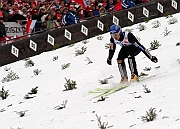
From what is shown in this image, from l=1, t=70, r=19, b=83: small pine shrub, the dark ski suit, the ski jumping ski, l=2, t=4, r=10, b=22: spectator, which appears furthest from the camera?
l=2, t=4, r=10, b=22: spectator

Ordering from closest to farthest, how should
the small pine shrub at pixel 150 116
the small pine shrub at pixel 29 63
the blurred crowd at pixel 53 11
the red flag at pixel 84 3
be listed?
the small pine shrub at pixel 150 116
the small pine shrub at pixel 29 63
the blurred crowd at pixel 53 11
the red flag at pixel 84 3

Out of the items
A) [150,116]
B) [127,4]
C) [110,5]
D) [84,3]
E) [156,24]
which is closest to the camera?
[150,116]

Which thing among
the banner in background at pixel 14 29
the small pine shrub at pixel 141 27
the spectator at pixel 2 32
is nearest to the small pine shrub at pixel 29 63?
the spectator at pixel 2 32

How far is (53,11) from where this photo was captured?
18.4m

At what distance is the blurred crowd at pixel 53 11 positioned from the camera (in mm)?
17672

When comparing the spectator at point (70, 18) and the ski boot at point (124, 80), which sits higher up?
the spectator at point (70, 18)

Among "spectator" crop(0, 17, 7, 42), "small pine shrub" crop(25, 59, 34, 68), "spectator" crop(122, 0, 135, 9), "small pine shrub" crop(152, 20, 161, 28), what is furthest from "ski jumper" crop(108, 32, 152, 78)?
"spectator" crop(122, 0, 135, 9)

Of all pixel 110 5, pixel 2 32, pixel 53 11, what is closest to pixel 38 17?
pixel 53 11

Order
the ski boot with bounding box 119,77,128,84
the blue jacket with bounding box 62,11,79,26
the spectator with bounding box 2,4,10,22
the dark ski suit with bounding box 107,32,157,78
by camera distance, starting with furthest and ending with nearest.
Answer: the blue jacket with bounding box 62,11,79,26
the spectator with bounding box 2,4,10,22
the ski boot with bounding box 119,77,128,84
the dark ski suit with bounding box 107,32,157,78

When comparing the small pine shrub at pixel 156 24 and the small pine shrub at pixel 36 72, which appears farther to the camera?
the small pine shrub at pixel 156 24

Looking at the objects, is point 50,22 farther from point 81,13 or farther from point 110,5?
point 110,5

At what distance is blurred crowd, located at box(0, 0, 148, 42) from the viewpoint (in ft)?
58.0

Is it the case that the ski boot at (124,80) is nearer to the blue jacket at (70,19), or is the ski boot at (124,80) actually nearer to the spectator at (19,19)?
the spectator at (19,19)

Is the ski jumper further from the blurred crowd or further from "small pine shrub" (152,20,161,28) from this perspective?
the blurred crowd
